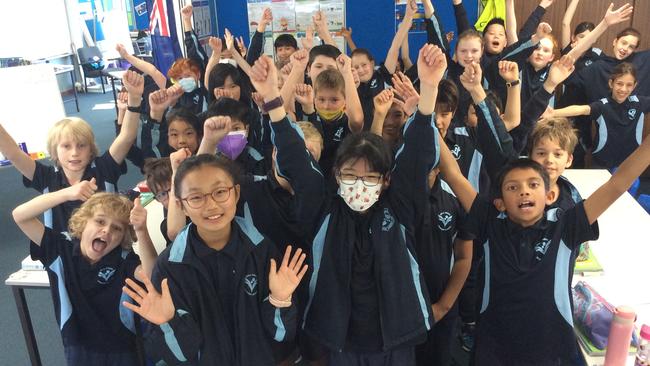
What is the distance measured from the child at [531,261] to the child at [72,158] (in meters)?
1.81

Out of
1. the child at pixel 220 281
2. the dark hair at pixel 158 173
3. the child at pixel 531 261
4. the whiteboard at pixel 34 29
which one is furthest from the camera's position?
the whiteboard at pixel 34 29

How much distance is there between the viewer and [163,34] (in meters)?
5.10

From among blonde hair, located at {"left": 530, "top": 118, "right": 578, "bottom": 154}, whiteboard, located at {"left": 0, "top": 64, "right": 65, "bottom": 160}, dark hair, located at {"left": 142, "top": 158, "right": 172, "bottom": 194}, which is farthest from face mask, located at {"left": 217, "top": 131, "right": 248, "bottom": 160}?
whiteboard, located at {"left": 0, "top": 64, "right": 65, "bottom": 160}

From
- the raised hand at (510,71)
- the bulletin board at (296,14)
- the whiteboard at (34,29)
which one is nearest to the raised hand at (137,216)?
the raised hand at (510,71)

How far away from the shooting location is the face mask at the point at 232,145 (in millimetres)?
2601

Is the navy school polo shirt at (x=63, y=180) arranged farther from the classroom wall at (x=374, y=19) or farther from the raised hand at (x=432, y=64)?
the classroom wall at (x=374, y=19)

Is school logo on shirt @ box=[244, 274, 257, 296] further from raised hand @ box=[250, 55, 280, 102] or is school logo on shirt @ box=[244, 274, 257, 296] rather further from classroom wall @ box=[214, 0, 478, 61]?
classroom wall @ box=[214, 0, 478, 61]

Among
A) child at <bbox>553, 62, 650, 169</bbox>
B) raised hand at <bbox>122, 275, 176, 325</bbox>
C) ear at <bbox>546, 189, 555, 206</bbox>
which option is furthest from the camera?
child at <bbox>553, 62, 650, 169</bbox>

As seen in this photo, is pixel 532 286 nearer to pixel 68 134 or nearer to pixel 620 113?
pixel 68 134

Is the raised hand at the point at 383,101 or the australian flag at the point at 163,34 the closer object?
the raised hand at the point at 383,101

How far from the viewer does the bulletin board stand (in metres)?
5.85

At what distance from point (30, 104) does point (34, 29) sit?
5714 mm

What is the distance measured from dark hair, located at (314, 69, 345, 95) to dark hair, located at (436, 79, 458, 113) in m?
0.54

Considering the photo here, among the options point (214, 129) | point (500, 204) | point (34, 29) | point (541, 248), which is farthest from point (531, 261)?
point (34, 29)
